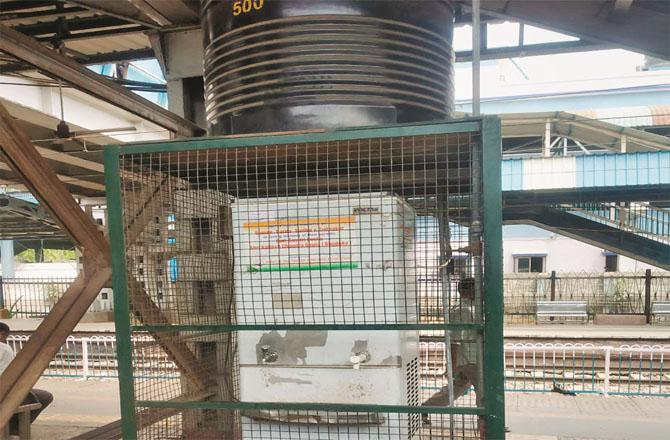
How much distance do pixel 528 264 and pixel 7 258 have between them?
997 inches

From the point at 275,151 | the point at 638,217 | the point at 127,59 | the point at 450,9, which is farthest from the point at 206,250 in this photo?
the point at 638,217

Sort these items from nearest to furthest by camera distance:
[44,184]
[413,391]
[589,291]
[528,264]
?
[44,184] < [413,391] < [589,291] < [528,264]

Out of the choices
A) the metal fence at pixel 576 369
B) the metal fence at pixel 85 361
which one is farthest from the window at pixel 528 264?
the metal fence at pixel 85 361

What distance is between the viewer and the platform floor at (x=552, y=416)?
618 cm

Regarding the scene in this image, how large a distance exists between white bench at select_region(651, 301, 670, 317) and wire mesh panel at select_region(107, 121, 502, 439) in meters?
13.8

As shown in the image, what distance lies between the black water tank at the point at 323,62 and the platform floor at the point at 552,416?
506cm

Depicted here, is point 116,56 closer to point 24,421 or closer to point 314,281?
point 24,421

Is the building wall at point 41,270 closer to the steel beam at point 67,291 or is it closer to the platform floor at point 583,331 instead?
the platform floor at point 583,331

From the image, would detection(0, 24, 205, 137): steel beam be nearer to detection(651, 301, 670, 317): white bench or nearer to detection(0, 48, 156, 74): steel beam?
detection(0, 48, 156, 74): steel beam

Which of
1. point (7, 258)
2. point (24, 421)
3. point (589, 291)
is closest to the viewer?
point (24, 421)

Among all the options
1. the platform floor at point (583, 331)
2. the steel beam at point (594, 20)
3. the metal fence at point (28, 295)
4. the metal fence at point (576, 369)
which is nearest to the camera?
the steel beam at point (594, 20)

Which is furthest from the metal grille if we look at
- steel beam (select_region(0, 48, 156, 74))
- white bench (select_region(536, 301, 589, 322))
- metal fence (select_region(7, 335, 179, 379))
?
white bench (select_region(536, 301, 589, 322))

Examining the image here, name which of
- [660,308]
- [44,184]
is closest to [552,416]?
[44,184]

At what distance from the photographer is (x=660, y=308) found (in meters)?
13.8
